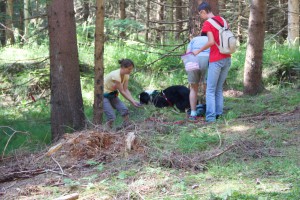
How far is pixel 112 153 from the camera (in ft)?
18.3

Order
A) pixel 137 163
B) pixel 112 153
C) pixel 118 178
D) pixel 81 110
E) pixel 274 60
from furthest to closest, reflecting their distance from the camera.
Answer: pixel 274 60 → pixel 81 110 → pixel 112 153 → pixel 137 163 → pixel 118 178

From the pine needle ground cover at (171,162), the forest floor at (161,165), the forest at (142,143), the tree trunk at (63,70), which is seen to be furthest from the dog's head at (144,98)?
the forest floor at (161,165)

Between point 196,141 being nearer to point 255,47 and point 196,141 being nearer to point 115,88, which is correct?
point 115,88

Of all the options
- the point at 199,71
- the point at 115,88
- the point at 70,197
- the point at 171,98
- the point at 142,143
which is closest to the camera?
the point at 70,197

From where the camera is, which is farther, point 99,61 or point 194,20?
point 194,20

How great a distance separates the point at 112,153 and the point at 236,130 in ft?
6.15

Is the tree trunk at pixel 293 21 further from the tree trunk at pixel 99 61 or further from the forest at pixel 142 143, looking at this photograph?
the tree trunk at pixel 99 61


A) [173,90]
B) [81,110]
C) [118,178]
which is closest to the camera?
[118,178]

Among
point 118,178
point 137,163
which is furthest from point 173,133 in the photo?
point 118,178

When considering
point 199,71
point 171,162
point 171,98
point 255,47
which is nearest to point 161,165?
point 171,162

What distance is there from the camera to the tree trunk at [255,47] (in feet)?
33.9

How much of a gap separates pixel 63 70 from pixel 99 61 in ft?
2.67

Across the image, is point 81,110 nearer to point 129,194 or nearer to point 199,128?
point 199,128

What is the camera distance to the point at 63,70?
7652 mm
